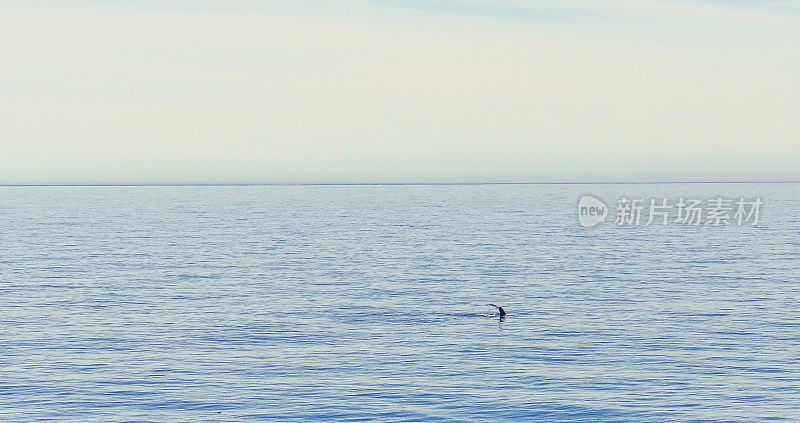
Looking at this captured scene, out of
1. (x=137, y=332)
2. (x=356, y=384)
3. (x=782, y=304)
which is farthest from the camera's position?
(x=782, y=304)

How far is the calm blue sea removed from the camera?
150 feet

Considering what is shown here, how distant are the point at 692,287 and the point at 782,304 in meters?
12.1

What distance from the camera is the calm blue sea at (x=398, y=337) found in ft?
150

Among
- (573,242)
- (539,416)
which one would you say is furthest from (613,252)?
(539,416)

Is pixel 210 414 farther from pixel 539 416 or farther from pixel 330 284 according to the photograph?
pixel 330 284

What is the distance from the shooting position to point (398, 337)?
60812 mm

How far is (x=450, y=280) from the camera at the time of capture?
92562mm

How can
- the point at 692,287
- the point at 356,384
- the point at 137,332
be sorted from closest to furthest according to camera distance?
the point at 356,384, the point at 137,332, the point at 692,287

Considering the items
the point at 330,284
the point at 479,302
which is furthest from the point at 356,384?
→ the point at 330,284

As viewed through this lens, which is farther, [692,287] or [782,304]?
[692,287]

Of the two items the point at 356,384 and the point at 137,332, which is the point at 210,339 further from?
the point at 356,384

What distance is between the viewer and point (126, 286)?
86.2m

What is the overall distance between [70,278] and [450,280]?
37.3 metres

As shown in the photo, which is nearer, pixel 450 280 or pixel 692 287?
pixel 692 287
